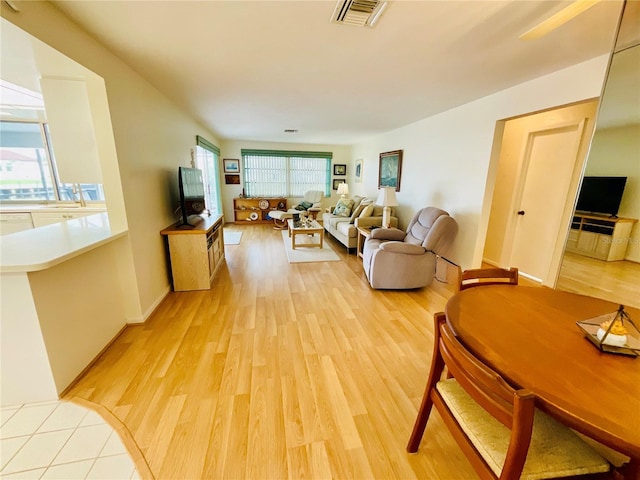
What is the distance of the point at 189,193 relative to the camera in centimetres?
316

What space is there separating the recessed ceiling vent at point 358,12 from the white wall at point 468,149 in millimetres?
1876

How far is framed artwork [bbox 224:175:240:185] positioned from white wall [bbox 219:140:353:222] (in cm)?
8

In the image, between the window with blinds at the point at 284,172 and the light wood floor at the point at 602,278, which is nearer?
the light wood floor at the point at 602,278

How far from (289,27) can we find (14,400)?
281 centimetres

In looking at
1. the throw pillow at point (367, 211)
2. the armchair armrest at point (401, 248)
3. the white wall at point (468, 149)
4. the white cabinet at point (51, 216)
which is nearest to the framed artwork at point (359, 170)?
the white wall at point (468, 149)

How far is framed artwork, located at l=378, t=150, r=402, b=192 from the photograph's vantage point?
4858mm

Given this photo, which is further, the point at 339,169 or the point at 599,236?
the point at 339,169

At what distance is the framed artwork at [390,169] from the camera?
4858 millimetres

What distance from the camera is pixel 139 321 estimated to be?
231 cm

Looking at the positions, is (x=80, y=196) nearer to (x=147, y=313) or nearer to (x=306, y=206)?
(x=147, y=313)

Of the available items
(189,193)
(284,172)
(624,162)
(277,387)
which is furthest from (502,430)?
(284,172)

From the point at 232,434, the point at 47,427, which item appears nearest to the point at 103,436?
the point at 47,427

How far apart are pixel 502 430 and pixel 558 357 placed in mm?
332

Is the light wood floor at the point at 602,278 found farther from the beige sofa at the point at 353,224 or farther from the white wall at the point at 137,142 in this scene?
the white wall at the point at 137,142
